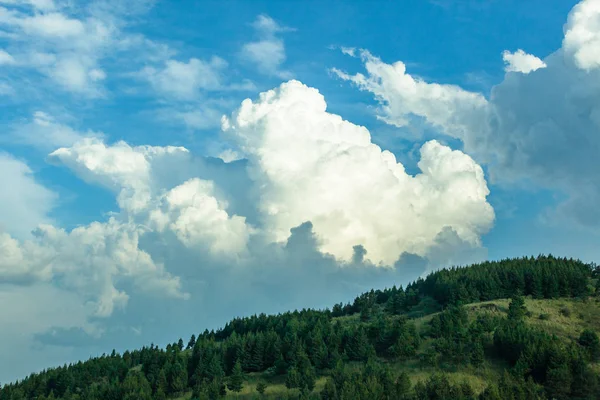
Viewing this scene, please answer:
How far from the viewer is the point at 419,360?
151125 mm

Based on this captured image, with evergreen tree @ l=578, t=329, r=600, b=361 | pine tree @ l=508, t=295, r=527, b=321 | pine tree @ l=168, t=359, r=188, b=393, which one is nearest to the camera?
evergreen tree @ l=578, t=329, r=600, b=361

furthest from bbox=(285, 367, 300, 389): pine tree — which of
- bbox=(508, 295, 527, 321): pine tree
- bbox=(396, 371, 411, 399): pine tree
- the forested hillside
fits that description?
bbox=(508, 295, 527, 321): pine tree

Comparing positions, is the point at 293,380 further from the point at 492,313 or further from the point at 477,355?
the point at 492,313

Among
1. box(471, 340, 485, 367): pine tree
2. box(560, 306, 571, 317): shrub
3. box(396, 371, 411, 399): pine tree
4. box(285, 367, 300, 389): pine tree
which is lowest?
box(396, 371, 411, 399): pine tree

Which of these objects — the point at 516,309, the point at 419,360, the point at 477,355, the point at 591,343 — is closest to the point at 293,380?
the point at 419,360

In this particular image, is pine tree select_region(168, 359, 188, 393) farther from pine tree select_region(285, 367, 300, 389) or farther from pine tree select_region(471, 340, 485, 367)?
pine tree select_region(471, 340, 485, 367)

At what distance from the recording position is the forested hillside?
4961 inches

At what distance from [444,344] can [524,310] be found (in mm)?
40347

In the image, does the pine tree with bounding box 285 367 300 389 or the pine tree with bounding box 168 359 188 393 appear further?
the pine tree with bounding box 168 359 188 393

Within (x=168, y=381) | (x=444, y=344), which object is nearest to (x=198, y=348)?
(x=168, y=381)

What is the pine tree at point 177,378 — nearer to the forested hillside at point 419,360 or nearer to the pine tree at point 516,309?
the forested hillside at point 419,360

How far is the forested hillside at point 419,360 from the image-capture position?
126 meters

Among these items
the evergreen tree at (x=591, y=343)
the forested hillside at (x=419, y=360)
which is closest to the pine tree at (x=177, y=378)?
the forested hillside at (x=419, y=360)

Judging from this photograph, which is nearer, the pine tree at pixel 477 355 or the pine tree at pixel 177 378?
the pine tree at pixel 477 355
